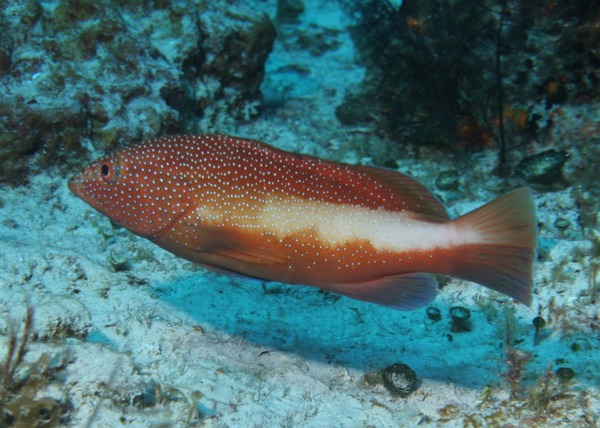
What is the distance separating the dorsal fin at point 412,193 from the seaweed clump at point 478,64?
403 cm

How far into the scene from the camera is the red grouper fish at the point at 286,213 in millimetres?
3143

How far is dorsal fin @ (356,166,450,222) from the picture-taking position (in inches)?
126

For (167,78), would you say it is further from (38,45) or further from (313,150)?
(313,150)

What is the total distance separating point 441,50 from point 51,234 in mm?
5912

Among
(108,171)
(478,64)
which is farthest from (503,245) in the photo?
(478,64)

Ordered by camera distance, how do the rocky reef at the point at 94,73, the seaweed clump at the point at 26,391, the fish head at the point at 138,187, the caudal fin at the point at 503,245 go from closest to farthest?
the seaweed clump at the point at 26,391, the caudal fin at the point at 503,245, the fish head at the point at 138,187, the rocky reef at the point at 94,73

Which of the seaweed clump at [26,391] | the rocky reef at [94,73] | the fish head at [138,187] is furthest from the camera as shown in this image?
the rocky reef at [94,73]

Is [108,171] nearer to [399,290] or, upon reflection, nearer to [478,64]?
[399,290]

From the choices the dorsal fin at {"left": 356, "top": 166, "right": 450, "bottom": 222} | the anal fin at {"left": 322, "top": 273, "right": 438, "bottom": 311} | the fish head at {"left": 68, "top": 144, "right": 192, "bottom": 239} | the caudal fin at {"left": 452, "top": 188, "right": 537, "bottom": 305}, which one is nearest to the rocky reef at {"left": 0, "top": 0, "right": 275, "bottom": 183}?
the fish head at {"left": 68, "top": 144, "right": 192, "bottom": 239}

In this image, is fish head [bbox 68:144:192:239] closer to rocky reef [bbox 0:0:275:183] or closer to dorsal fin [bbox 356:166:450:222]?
dorsal fin [bbox 356:166:450:222]

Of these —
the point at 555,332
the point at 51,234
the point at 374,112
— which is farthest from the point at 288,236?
the point at 374,112

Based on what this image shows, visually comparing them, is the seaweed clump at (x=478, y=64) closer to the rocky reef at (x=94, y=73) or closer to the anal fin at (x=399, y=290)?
the rocky reef at (x=94, y=73)

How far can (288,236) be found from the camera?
3.19 m

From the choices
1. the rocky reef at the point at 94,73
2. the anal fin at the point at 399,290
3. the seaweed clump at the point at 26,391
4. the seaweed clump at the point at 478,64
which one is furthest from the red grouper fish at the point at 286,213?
the seaweed clump at the point at 478,64
